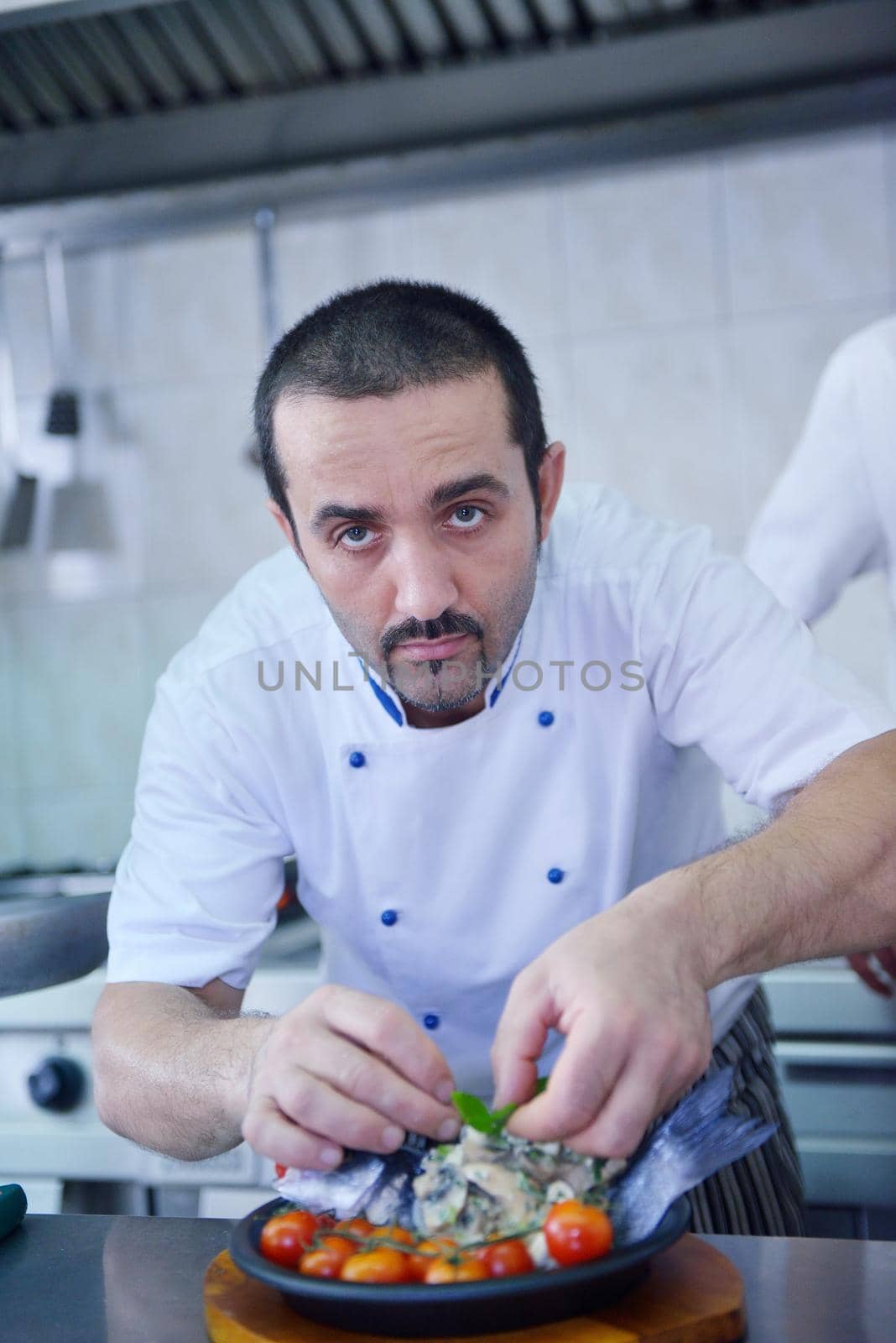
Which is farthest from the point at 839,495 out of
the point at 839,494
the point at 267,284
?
the point at 267,284

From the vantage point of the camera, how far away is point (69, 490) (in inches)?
104

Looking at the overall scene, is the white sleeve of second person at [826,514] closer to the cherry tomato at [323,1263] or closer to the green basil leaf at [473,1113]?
the green basil leaf at [473,1113]

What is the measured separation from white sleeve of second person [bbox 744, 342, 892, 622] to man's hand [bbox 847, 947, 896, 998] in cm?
48

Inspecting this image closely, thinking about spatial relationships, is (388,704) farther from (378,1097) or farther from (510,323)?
(510,323)

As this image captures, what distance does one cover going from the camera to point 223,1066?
100cm

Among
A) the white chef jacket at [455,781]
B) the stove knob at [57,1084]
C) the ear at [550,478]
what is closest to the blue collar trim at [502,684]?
the white chef jacket at [455,781]

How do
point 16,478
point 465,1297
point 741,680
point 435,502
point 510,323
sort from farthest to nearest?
point 16,478
point 510,323
point 741,680
point 435,502
point 465,1297

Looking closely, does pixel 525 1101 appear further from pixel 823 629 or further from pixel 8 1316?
pixel 823 629

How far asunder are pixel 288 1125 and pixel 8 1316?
0.21 meters

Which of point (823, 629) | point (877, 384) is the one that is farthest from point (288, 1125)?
point (823, 629)

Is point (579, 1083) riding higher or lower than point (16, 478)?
lower

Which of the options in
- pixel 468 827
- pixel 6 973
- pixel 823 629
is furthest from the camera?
pixel 823 629

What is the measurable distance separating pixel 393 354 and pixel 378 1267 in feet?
2.24

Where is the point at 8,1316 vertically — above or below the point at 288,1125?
below
